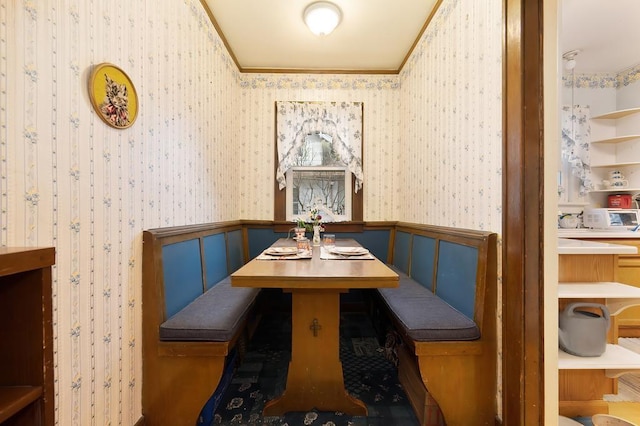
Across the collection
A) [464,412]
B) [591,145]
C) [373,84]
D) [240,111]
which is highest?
[373,84]

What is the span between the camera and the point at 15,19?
→ 0.95m

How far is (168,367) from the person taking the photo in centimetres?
160

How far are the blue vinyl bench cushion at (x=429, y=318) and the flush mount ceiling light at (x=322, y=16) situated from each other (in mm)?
2289

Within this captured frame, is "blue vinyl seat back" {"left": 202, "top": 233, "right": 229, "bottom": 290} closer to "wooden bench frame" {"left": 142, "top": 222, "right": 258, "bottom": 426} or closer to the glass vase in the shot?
"wooden bench frame" {"left": 142, "top": 222, "right": 258, "bottom": 426}

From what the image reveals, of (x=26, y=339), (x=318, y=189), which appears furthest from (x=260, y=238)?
(x=26, y=339)

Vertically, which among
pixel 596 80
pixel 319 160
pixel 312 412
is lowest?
pixel 312 412

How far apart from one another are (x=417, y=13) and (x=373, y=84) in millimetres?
1013

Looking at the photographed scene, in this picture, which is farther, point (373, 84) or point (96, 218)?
point (373, 84)

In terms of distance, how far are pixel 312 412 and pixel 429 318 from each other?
935mm

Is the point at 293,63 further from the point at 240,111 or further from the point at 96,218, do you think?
the point at 96,218

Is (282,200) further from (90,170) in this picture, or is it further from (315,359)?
(90,170)

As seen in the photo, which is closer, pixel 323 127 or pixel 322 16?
pixel 322 16

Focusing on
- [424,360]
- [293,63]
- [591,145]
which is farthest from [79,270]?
[591,145]

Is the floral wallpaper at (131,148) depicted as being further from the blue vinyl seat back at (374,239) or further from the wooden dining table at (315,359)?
the wooden dining table at (315,359)
